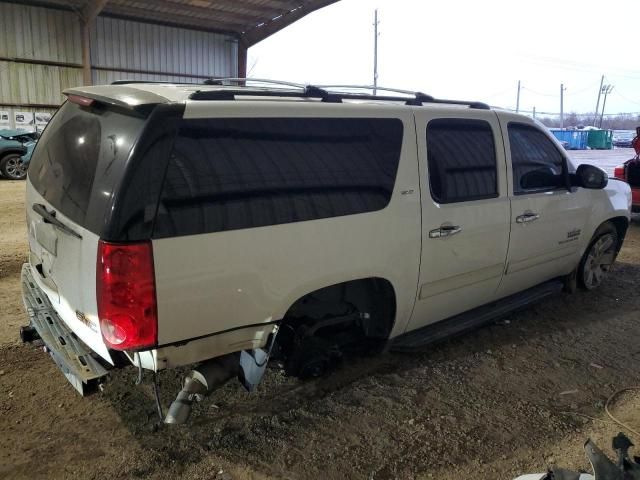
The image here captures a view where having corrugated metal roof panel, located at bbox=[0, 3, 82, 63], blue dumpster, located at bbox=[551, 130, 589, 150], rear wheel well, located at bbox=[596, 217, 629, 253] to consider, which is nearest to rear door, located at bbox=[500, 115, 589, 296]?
rear wheel well, located at bbox=[596, 217, 629, 253]

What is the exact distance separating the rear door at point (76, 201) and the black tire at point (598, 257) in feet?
15.7

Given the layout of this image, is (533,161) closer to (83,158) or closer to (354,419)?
(354,419)

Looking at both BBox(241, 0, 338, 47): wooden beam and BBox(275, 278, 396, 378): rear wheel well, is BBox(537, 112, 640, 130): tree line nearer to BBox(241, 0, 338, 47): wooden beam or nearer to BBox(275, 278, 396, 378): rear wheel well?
BBox(241, 0, 338, 47): wooden beam

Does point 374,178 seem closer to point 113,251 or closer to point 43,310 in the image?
Result: point 113,251

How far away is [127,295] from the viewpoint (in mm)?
2367

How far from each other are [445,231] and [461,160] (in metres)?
0.56

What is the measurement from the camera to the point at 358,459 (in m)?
2.86

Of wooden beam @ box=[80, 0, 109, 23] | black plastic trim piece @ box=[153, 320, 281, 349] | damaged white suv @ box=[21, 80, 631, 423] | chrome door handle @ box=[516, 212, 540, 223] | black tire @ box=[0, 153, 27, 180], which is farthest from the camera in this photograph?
wooden beam @ box=[80, 0, 109, 23]

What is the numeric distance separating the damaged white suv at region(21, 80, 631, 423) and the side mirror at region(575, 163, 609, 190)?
93 centimetres

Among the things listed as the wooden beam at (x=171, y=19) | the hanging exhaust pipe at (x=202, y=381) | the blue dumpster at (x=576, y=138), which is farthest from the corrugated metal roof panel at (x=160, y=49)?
the blue dumpster at (x=576, y=138)

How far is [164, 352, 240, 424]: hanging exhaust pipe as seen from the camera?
8.70ft

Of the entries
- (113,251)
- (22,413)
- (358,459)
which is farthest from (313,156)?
(22,413)

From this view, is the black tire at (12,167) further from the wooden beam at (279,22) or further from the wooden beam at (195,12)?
the wooden beam at (279,22)

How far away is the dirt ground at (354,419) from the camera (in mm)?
2791
